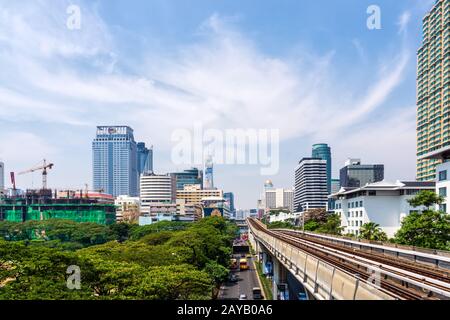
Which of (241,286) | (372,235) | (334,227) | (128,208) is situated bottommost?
(128,208)

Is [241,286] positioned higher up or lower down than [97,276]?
lower down

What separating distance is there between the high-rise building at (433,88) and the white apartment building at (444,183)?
58.1m

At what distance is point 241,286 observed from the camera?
47.3 m

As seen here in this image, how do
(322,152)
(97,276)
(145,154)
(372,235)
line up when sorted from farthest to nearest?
(322,152)
(145,154)
(372,235)
(97,276)

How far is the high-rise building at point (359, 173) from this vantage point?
160 metres

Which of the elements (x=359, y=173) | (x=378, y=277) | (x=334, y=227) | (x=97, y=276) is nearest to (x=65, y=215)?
(x=334, y=227)

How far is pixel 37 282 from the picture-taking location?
21.3m

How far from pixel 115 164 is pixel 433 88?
9453 centimetres

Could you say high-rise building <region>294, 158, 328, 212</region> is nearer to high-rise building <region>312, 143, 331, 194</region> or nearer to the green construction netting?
high-rise building <region>312, 143, 331, 194</region>

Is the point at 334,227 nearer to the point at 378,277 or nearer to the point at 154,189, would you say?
the point at 378,277

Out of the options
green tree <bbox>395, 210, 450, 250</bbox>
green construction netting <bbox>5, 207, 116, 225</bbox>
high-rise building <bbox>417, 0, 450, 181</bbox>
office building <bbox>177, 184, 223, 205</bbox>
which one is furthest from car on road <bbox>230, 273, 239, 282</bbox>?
office building <bbox>177, 184, 223, 205</bbox>
